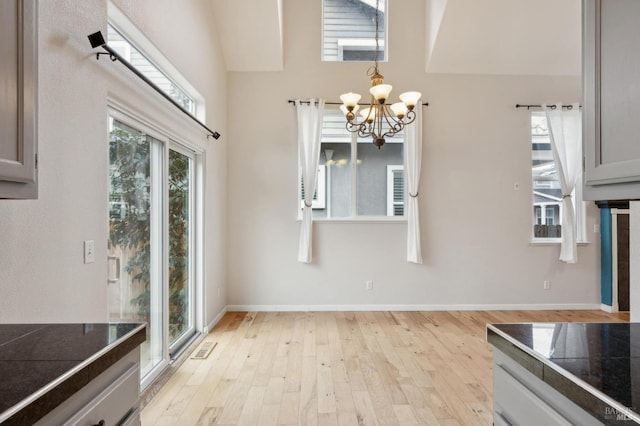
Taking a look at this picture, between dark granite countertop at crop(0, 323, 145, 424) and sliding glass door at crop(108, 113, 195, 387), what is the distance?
3.87 feet

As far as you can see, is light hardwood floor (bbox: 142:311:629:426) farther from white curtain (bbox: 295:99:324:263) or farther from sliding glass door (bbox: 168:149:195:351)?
white curtain (bbox: 295:99:324:263)

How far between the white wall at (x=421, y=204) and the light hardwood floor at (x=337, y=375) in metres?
0.48

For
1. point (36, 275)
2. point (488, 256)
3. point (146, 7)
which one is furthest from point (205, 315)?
point (488, 256)

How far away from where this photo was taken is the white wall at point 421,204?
500cm

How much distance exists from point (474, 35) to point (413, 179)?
1.90 meters

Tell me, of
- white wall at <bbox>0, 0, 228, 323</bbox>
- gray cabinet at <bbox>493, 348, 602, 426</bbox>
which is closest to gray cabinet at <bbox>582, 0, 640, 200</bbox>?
gray cabinet at <bbox>493, 348, 602, 426</bbox>

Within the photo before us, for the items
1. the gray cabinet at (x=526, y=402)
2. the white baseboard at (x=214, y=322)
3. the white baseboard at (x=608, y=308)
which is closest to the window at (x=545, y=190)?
the white baseboard at (x=608, y=308)

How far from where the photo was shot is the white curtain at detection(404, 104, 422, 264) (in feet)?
16.0

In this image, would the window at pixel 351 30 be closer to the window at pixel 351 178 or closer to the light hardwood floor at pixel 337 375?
the window at pixel 351 178

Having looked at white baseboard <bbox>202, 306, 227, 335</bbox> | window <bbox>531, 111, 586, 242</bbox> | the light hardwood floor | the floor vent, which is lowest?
the light hardwood floor

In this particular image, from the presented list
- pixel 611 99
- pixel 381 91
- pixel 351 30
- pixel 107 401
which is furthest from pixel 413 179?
pixel 107 401

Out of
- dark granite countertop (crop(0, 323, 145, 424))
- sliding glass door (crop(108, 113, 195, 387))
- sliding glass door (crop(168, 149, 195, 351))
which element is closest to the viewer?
dark granite countertop (crop(0, 323, 145, 424))

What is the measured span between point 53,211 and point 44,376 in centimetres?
106

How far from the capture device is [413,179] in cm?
493
